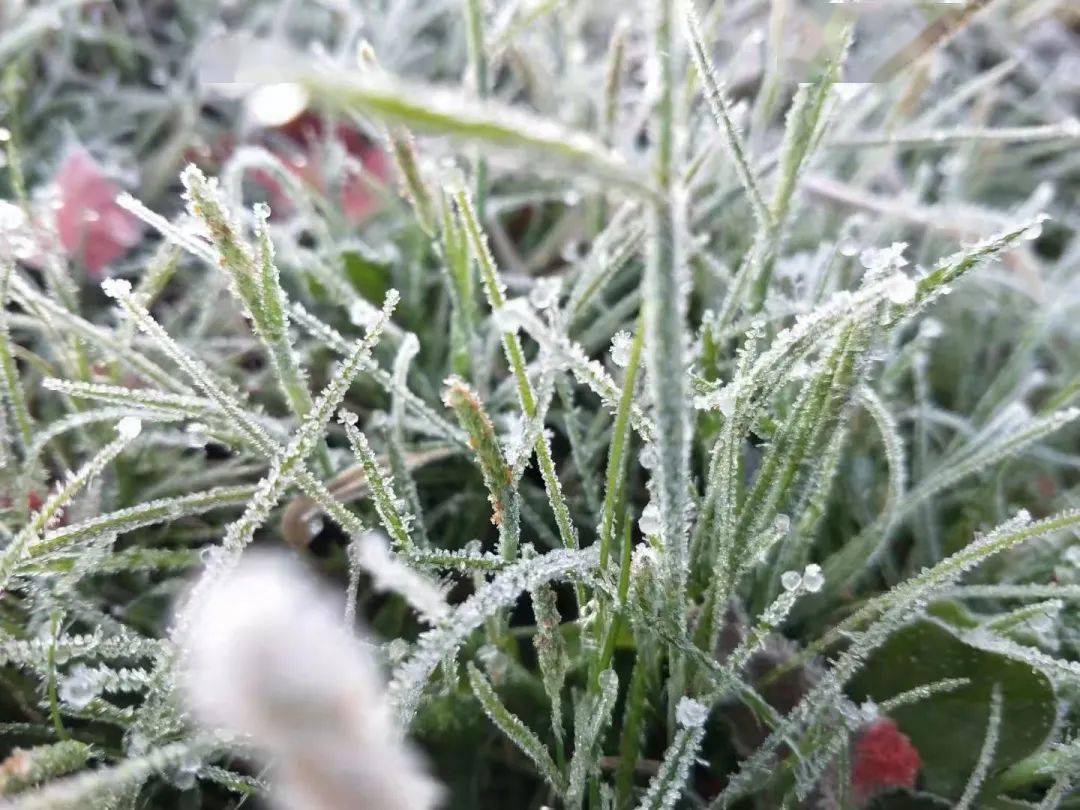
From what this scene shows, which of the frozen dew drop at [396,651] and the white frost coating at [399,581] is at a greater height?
the white frost coating at [399,581]

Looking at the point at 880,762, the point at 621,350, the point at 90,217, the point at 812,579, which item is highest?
the point at 90,217

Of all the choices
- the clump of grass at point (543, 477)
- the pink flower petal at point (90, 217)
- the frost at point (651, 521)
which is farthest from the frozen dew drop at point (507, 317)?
the pink flower petal at point (90, 217)

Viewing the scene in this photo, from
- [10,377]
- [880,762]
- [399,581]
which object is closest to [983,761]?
[880,762]

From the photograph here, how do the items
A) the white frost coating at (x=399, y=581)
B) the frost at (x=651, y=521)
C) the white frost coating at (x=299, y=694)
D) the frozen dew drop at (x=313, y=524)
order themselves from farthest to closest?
the frozen dew drop at (x=313, y=524) → the frost at (x=651, y=521) → the white frost coating at (x=399, y=581) → the white frost coating at (x=299, y=694)

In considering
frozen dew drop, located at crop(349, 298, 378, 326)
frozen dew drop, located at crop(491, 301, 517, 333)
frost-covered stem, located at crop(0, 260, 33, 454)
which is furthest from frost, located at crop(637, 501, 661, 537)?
frost-covered stem, located at crop(0, 260, 33, 454)

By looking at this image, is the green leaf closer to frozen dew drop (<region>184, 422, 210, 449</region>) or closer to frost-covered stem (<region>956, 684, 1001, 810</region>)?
frost-covered stem (<region>956, 684, 1001, 810</region>)

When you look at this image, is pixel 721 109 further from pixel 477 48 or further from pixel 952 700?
pixel 952 700

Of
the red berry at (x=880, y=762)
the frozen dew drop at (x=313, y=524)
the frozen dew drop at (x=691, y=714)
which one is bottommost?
the red berry at (x=880, y=762)

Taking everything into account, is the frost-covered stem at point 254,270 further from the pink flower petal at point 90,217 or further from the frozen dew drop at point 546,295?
the pink flower petal at point 90,217
